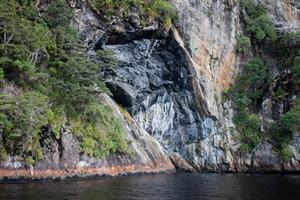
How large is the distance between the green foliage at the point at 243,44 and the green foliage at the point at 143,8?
612 inches

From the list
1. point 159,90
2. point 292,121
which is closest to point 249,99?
point 292,121

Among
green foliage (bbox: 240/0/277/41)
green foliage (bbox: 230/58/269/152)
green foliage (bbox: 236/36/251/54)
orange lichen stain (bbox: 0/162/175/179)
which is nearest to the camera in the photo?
orange lichen stain (bbox: 0/162/175/179)

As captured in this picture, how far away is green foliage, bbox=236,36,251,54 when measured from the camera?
7319cm

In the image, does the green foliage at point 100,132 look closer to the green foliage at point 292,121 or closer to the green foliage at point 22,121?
the green foliage at point 22,121

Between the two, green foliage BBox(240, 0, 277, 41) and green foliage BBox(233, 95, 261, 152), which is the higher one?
green foliage BBox(240, 0, 277, 41)

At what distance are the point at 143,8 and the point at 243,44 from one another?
22.6 metres

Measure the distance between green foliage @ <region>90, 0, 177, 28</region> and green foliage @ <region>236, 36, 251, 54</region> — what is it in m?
15.5

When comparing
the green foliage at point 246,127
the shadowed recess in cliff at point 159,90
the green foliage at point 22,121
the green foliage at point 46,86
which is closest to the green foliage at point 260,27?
the green foliage at point 246,127

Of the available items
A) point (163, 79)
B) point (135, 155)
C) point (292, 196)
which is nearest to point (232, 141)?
point (163, 79)

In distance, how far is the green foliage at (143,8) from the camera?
54.7m

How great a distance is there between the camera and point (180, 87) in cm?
6384

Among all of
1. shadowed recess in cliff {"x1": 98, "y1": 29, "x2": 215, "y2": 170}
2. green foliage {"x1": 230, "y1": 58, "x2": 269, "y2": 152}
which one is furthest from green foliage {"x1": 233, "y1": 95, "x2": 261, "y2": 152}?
shadowed recess in cliff {"x1": 98, "y1": 29, "x2": 215, "y2": 170}

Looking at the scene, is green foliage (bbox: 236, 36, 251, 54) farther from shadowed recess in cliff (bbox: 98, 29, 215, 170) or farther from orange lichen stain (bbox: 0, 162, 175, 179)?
orange lichen stain (bbox: 0, 162, 175, 179)

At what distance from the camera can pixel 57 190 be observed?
92.9 feet
